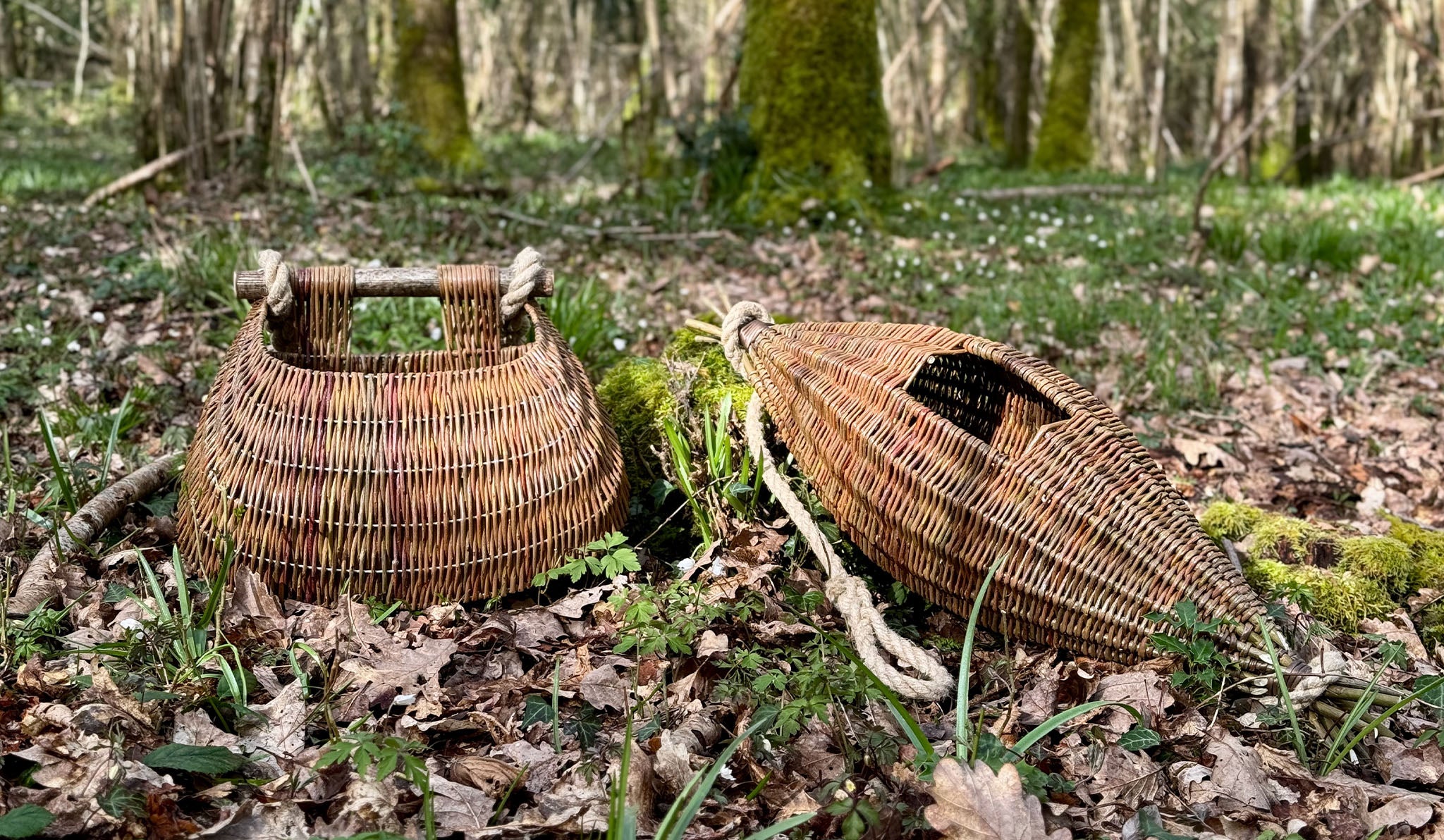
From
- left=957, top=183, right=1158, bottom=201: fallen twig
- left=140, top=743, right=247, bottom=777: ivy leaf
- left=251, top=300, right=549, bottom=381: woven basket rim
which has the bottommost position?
left=140, top=743, right=247, bottom=777: ivy leaf

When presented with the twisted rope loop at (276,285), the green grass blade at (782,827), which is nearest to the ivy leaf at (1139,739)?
the green grass blade at (782,827)

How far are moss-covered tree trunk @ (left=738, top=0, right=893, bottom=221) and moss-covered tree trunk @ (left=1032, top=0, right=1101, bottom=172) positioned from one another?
6335mm

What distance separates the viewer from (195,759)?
1.75m

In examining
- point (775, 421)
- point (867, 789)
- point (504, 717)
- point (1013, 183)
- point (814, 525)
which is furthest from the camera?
point (1013, 183)

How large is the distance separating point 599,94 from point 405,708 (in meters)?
25.8

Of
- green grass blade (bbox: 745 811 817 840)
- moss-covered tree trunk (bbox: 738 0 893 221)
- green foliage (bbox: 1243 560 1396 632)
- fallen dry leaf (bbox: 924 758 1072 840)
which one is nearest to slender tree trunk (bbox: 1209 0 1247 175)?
moss-covered tree trunk (bbox: 738 0 893 221)

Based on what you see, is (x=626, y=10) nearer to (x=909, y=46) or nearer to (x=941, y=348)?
(x=909, y=46)

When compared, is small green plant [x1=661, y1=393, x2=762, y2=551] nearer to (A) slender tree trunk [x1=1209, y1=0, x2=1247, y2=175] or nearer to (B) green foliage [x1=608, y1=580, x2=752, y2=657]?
(B) green foliage [x1=608, y1=580, x2=752, y2=657]

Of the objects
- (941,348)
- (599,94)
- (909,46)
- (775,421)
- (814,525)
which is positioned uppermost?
(599,94)

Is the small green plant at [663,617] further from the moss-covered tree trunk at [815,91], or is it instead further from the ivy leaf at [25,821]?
the moss-covered tree trunk at [815,91]

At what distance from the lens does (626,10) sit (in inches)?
814

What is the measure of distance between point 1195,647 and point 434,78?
914cm

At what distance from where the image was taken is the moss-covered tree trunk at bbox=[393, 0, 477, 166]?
939 cm

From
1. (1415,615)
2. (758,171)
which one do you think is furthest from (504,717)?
(758,171)
